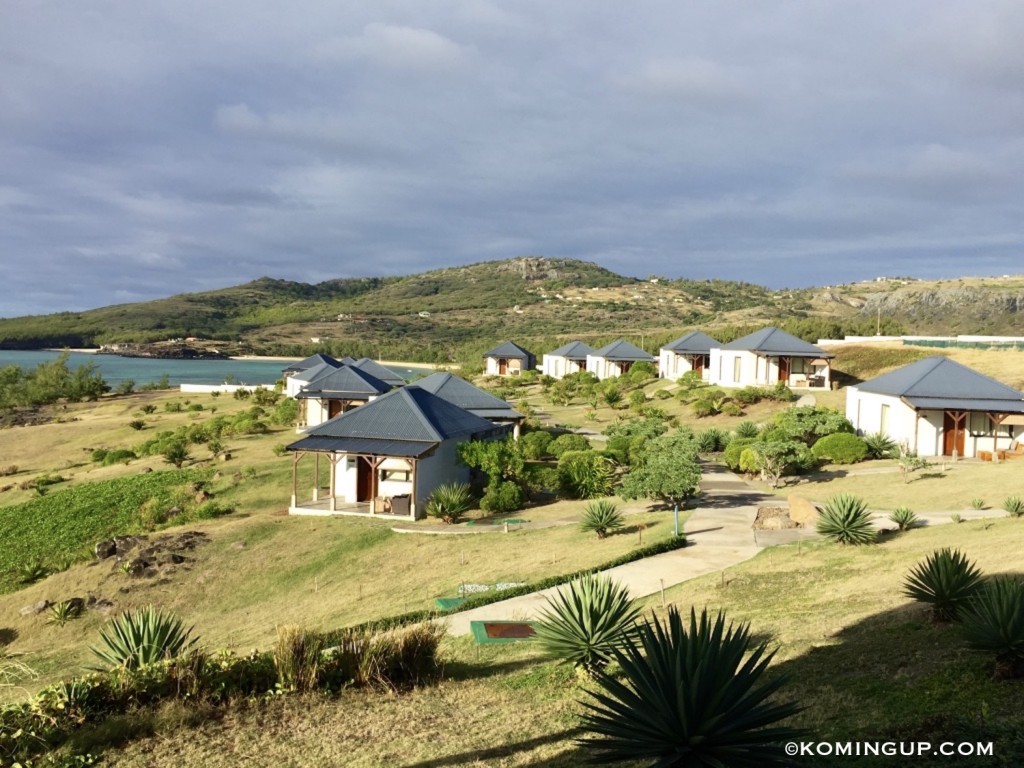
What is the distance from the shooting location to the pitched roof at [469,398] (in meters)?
34.3

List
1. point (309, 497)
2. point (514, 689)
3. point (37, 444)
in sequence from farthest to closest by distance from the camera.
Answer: point (37, 444) < point (309, 497) < point (514, 689)

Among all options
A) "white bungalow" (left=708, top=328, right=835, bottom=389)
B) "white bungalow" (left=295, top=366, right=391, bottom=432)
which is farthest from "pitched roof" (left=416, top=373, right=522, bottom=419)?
"white bungalow" (left=708, top=328, right=835, bottom=389)

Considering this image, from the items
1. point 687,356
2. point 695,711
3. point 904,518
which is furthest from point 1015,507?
point 687,356

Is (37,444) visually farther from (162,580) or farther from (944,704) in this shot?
(944,704)

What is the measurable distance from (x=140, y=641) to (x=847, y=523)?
13.9 metres

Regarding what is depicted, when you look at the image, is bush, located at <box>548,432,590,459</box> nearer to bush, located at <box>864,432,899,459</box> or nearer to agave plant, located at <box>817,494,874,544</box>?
bush, located at <box>864,432,899,459</box>

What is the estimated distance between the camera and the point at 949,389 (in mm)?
30531

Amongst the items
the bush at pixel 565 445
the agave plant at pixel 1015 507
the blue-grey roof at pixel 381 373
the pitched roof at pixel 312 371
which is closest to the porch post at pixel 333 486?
the bush at pixel 565 445

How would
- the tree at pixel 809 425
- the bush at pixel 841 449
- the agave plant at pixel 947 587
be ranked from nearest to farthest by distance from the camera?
1. the agave plant at pixel 947 587
2. the bush at pixel 841 449
3. the tree at pixel 809 425

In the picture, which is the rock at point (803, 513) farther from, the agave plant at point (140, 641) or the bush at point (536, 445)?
the agave plant at point (140, 641)

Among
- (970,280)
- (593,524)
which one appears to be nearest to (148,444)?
(593,524)

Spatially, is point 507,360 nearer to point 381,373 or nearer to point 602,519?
point 381,373

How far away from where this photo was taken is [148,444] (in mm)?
39719

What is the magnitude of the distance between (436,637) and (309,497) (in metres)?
18.3
